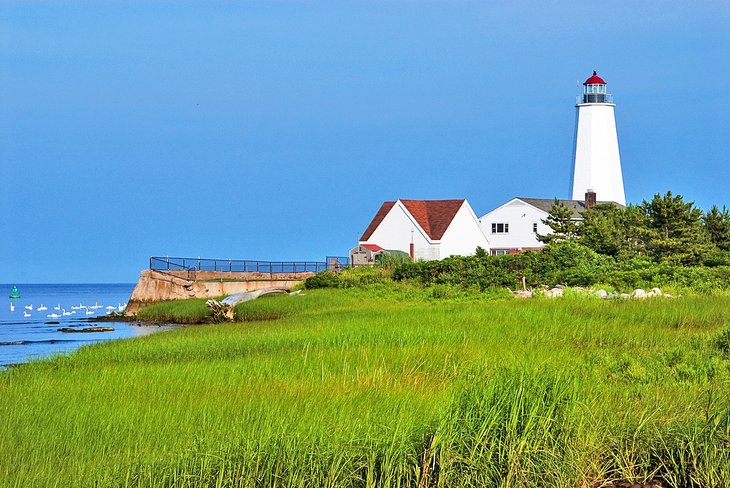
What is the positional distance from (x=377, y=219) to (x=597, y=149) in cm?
1999

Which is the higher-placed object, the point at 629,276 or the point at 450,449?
the point at 629,276

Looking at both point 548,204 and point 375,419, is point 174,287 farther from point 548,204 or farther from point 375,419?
point 375,419

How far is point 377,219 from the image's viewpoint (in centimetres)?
7062

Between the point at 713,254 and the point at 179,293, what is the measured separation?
94.4ft

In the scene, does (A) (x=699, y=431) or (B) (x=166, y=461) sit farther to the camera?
(A) (x=699, y=431)

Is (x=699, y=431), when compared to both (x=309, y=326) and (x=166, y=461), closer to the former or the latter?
(x=166, y=461)

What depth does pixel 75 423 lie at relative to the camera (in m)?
10.2

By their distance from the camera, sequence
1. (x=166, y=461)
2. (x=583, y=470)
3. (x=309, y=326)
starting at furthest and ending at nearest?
(x=309, y=326) → (x=583, y=470) → (x=166, y=461)

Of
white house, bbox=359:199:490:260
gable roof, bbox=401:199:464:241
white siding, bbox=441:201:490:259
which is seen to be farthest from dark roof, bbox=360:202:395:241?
white siding, bbox=441:201:490:259

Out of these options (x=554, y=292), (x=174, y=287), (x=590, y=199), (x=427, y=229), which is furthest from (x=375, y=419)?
(x=590, y=199)

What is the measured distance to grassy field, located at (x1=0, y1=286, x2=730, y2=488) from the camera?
339 inches

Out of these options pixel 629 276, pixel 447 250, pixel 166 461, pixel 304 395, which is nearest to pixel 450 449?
pixel 166 461

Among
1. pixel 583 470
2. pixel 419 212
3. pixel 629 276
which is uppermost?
pixel 419 212

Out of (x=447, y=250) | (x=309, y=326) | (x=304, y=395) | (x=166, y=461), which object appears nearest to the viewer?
(x=166, y=461)
